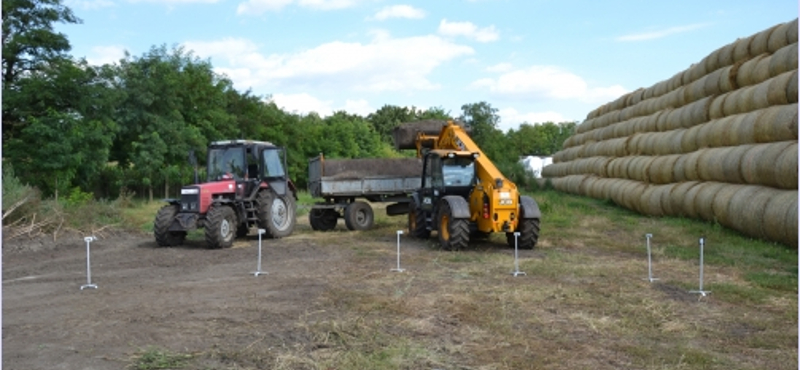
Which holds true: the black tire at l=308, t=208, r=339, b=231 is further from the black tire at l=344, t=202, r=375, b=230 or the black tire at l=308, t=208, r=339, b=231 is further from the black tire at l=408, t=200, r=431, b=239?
the black tire at l=408, t=200, r=431, b=239

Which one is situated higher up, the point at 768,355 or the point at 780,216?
the point at 780,216

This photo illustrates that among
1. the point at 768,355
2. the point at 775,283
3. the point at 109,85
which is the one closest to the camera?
the point at 768,355

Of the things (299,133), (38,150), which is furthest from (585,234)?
(299,133)

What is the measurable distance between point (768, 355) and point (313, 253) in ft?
28.1

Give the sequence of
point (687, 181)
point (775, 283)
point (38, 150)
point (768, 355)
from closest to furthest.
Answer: point (768, 355) < point (775, 283) < point (687, 181) < point (38, 150)

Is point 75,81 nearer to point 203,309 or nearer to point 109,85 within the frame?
point 109,85

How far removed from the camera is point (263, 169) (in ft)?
50.1

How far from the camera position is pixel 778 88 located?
15.0m

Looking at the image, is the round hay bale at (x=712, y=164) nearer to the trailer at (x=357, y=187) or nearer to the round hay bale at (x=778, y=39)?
the round hay bale at (x=778, y=39)

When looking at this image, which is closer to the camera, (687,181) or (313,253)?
(313,253)

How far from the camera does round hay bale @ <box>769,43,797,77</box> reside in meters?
15.0

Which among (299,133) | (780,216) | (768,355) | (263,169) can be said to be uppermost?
(299,133)

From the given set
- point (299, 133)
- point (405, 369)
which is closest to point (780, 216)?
point (405, 369)

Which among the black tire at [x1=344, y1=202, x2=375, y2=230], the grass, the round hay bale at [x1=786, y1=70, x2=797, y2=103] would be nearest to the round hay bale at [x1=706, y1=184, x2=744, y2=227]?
the grass
